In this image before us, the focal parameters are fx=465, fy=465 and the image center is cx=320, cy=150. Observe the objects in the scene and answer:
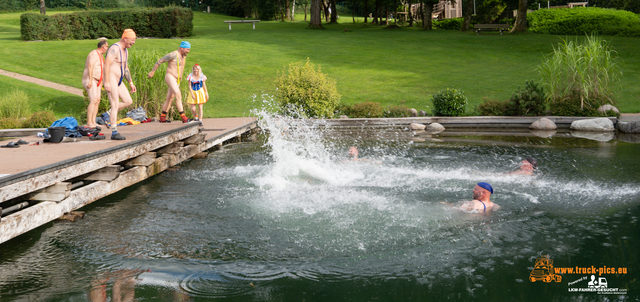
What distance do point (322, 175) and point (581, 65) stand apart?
9.78 meters

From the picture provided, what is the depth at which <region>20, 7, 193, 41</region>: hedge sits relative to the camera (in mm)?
32312

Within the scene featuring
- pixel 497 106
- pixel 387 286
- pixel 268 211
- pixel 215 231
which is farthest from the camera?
pixel 497 106

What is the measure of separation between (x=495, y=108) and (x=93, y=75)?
11.8 m

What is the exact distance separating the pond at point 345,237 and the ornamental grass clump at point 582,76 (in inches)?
204

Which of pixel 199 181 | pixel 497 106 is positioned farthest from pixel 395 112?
pixel 199 181

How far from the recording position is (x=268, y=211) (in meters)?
6.76

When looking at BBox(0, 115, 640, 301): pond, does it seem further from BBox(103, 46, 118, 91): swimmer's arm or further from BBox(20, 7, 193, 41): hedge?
BBox(20, 7, 193, 41): hedge

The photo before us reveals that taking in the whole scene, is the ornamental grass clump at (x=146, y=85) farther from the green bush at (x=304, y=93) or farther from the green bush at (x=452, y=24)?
the green bush at (x=452, y=24)

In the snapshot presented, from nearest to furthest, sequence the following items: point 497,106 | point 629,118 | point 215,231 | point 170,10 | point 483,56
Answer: point 215,231 → point 629,118 → point 497,106 → point 483,56 → point 170,10

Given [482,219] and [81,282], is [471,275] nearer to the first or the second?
[482,219]

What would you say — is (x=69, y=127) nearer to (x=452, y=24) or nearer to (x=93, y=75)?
(x=93, y=75)

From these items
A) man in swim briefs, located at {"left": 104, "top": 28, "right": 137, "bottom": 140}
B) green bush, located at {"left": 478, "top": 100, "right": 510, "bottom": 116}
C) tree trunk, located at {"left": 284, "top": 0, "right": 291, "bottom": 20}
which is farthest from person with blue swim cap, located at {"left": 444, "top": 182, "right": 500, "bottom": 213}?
tree trunk, located at {"left": 284, "top": 0, "right": 291, "bottom": 20}

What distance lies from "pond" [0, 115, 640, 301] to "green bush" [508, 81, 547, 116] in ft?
17.1

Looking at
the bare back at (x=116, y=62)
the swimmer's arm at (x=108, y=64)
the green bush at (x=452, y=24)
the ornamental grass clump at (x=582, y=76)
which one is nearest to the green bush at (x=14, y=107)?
the bare back at (x=116, y=62)
